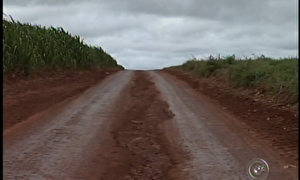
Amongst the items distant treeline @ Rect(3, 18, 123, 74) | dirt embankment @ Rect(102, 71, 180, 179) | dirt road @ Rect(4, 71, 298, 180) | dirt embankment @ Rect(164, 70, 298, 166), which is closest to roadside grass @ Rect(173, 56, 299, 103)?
dirt embankment @ Rect(164, 70, 298, 166)

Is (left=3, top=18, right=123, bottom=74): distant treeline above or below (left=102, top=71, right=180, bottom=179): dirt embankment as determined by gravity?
above

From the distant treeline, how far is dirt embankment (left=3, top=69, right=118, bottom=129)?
0.55 metres

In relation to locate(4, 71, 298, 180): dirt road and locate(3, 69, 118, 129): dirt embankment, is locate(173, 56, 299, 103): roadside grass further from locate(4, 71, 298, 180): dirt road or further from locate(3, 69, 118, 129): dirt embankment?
locate(3, 69, 118, 129): dirt embankment

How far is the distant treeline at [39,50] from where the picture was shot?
14938 mm

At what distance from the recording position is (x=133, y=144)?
6.73 meters

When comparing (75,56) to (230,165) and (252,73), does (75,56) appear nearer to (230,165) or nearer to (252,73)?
(252,73)

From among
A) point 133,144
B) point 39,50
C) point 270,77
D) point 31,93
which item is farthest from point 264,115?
point 39,50

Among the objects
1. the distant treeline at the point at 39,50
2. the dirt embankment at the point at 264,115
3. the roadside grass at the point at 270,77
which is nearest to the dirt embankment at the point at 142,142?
the dirt embankment at the point at 264,115

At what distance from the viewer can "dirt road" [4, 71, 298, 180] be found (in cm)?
Answer: 532

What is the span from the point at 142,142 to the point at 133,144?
19cm

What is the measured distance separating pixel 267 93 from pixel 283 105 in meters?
1.70

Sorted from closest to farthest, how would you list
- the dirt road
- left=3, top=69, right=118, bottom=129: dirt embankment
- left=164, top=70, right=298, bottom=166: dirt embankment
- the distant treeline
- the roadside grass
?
the dirt road → left=164, top=70, right=298, bottom=166: dirt embankment → left=3, top=69, right=118, bottom=129: dirt embankment → the roadside grass → the distant treeline

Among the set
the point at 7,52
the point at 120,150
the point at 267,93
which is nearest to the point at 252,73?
the point at 267,93

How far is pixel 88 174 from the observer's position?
5160 mm
